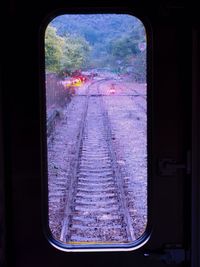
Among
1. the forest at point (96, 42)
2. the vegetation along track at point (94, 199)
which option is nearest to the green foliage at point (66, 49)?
the forest at point (96, 42)

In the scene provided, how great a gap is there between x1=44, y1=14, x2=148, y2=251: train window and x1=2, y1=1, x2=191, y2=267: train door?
0.04 meters

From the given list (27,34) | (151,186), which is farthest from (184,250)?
(27,34)

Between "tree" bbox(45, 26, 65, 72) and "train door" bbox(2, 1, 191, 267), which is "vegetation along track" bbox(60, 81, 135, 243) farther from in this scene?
"tree" bbox(45, 26, 65, 72)

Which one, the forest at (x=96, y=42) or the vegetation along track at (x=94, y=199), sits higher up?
the forest at (x=96, y=42)

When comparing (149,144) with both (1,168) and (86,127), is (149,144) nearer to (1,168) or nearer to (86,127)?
(86,127)

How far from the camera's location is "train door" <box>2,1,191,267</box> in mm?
2225

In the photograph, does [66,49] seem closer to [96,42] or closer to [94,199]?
[96,42]

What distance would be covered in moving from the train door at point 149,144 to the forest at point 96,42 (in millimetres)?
44

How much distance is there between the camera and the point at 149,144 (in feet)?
7.50

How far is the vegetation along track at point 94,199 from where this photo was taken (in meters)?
2.30

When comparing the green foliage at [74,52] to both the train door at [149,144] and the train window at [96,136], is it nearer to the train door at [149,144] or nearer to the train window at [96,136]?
the train window at [96,136]

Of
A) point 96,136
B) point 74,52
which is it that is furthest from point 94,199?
point 74,52

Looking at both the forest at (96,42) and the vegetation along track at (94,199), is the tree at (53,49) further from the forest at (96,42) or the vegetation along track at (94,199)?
the vegetation along track at (94,199)

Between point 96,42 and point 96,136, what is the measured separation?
1.35 ft
